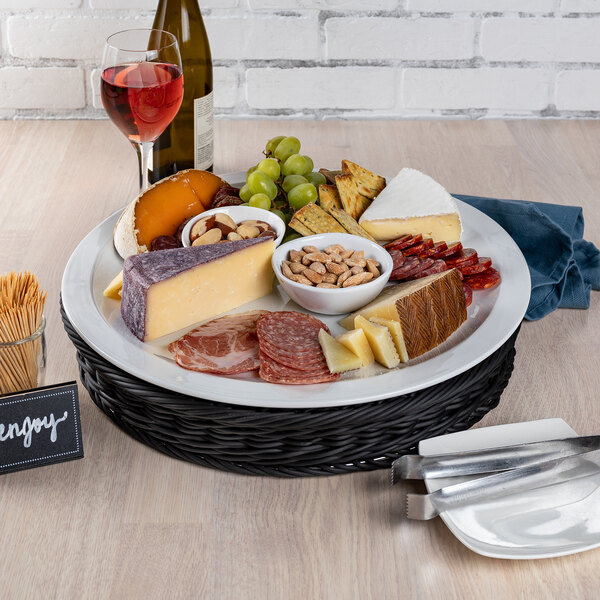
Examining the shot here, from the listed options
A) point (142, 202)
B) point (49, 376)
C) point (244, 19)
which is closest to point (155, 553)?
point (49, 376)

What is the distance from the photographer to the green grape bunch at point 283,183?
4.38 feet

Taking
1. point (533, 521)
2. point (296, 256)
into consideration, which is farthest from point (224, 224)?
point (533, 521)

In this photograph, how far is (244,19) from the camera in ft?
6.46

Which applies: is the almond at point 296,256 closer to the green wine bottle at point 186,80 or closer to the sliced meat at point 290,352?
the sliced meat at point 290,352

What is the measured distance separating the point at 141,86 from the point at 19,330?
444 millimetres

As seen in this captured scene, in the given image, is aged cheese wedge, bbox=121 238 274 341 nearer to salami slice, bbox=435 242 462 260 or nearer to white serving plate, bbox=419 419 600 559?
salami slice, bbox=435 242 462 260

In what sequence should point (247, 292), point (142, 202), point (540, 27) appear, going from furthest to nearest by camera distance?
point (540, 27), point (142, 202), point (247, 292)

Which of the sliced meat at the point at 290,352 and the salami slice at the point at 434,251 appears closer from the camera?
the sliced meat at the point at 290,352

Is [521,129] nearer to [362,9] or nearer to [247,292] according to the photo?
[362,9]

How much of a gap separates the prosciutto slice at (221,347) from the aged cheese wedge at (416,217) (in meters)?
0.31

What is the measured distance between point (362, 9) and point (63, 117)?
79 cm

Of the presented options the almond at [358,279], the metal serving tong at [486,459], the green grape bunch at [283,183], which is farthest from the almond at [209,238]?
the metal serving tong at [486,459]

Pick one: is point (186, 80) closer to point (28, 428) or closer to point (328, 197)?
point (328, 197)

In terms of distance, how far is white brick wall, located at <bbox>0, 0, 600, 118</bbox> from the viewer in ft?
6.46
